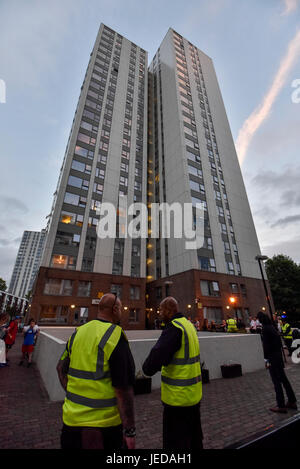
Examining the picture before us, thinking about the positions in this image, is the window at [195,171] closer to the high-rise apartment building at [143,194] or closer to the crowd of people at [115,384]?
the high-rise apartment building at [143,194]

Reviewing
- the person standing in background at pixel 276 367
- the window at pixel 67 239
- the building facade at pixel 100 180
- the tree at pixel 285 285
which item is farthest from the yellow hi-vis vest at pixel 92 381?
the tree at pixel 285 285

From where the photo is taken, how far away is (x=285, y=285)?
42406mm

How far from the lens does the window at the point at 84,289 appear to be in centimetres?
2779

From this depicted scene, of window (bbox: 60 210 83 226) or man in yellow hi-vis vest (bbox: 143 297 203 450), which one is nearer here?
man in yellow hi-vis vest (bbox: 143 297 203 450)

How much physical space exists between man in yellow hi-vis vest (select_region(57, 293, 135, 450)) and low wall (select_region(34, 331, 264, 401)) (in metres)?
4.53

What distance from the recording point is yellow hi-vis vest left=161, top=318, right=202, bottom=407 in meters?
2.52

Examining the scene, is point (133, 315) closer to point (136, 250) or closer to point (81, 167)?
point (136, 250)

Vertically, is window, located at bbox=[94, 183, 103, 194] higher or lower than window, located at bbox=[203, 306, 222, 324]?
higher

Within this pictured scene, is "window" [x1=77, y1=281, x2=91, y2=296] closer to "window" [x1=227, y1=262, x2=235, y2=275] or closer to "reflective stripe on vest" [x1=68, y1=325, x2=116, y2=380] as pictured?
"window" [x1=227, y1=262, x2=235, y2=275]

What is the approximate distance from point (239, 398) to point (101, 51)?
207 ft

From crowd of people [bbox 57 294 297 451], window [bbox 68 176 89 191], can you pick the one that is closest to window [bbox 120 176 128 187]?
window [bbox 68 176 89 191]

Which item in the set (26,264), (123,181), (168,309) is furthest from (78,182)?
(26,264)

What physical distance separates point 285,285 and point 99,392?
5073 cm

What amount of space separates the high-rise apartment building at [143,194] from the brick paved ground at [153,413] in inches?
797
